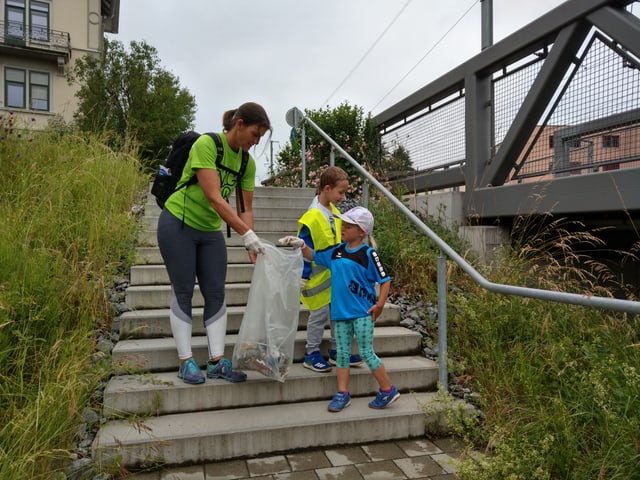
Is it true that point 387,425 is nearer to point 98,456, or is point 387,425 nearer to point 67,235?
point 98,456

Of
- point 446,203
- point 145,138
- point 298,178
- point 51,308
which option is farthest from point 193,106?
point 51,308

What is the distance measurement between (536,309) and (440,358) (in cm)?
88

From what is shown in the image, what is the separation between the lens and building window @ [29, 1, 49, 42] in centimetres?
2017

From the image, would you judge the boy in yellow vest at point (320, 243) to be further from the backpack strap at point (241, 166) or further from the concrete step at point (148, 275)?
the concrete step at point (148, 275)

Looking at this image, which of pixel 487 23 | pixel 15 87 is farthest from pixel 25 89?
pixel 487 23

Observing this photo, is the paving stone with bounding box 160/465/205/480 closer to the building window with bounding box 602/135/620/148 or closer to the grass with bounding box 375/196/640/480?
the grass with bounding box 375/196/640/480

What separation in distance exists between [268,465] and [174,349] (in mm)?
1040

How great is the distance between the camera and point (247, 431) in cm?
255

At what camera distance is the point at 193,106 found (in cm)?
2111

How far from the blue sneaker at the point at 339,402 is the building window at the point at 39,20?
23.2 metres

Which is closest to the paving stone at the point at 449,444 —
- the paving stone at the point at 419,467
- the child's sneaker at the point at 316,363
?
the paving stone at the point at 419,467

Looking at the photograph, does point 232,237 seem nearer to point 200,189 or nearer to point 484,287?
point 200,189

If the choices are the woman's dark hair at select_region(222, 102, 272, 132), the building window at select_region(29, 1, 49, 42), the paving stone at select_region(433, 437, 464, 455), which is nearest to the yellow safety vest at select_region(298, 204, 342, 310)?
the woman's dark hair at select_region(222, 102, 272, 132)

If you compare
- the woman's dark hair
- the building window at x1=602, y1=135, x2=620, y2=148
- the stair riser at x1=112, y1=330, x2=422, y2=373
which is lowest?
the stair riser at x1=112, y1=330, x2=422, y2=373
